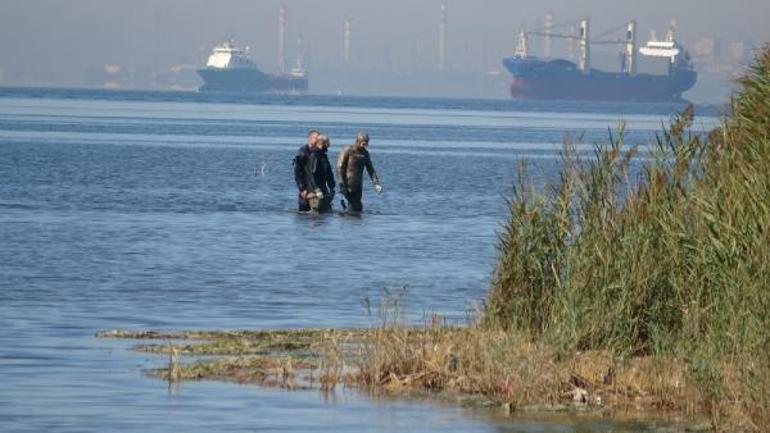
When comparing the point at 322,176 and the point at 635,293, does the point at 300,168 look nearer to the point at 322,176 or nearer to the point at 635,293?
the point at 322,176

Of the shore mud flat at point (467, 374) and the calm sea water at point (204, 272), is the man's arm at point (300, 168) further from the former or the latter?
the shore mud flat at point (467, 374)

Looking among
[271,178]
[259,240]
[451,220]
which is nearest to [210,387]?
[259,240]

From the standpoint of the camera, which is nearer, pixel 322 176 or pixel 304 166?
pixel 304 166

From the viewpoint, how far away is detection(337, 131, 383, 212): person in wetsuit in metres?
29.7

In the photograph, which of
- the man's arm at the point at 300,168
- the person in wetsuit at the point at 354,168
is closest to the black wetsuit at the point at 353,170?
the person in wetsuit at the point at 354,168

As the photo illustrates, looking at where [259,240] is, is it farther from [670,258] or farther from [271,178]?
[271,178]

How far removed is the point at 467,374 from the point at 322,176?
1717 cm

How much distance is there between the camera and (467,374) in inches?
531

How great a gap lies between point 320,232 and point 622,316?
50.6ft

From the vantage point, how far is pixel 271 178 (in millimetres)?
50156

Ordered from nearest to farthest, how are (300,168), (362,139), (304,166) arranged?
(362,139), (304,166), (300,168)

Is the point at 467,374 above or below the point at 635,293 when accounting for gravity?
below

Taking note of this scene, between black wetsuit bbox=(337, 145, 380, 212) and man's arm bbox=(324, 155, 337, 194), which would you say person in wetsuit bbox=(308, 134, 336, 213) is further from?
black wetsuit bbox=(337, 145, 380, 212)

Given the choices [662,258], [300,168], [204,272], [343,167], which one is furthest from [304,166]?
[662,258]
